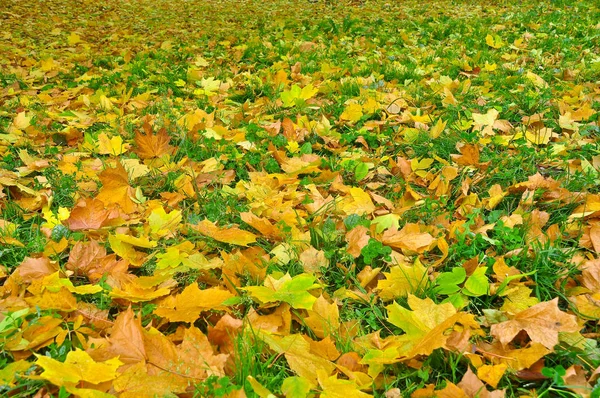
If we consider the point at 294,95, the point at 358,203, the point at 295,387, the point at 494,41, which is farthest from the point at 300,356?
the point at 494,41

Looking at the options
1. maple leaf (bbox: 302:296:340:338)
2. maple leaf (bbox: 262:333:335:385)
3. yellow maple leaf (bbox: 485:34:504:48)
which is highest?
yellow maple leaf (bbox: 485:34:504:48)

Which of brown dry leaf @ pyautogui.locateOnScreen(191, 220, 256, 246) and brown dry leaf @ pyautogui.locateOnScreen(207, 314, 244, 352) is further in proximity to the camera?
brown dry leaf @ pyautogui.locateOnScreen(191, 220, 256, 246)

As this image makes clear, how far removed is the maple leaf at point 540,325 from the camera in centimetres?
134

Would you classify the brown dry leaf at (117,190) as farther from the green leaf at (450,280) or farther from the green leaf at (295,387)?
the green leaf at (450,280)

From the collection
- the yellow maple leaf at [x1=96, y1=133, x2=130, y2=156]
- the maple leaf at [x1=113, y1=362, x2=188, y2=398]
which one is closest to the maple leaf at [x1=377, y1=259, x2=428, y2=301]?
the maple leaf at [x1=113, y1=362, x2=188, y2=398]

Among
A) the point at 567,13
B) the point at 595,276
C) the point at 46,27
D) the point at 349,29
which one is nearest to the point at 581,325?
the point at 595,276

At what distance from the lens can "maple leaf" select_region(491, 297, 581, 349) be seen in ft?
4.41

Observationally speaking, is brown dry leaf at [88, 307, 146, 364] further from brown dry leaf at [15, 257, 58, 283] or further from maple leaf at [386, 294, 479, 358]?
maple leaf at [386, 294, 479, 358]

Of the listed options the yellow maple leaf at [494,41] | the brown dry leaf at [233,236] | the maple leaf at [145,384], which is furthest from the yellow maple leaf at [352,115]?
the yellow maple leaf at [494,41]

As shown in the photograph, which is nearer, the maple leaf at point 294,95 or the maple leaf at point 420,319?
the maple leaf at point 420,319

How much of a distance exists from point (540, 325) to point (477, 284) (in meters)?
0.22

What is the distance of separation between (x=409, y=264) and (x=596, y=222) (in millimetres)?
720

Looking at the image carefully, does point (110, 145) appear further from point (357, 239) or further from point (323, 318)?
point (323, 318)

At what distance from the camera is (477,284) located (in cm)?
155
